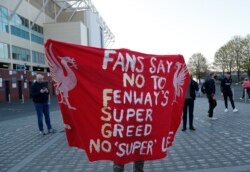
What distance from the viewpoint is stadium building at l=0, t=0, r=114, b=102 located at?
144ft

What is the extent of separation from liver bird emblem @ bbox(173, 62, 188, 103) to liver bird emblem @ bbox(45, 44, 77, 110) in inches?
53.6

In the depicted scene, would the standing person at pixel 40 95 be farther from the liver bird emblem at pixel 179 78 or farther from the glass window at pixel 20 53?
the glass window at pixel 20 53

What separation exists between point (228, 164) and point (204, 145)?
193 centimetres

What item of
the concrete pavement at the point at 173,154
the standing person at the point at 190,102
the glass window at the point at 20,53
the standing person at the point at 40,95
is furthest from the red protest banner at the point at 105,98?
the glass window at the point at 20,53

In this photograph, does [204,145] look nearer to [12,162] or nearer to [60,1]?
[12,162]

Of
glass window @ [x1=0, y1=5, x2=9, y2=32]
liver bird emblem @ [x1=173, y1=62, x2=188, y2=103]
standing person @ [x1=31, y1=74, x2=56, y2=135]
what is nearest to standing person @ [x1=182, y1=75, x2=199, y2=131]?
standing person @ [x1=31, y1=74, x2=56, y2=135]

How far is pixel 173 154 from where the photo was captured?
7836 mm

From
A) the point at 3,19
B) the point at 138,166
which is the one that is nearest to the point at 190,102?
the point at 138,166

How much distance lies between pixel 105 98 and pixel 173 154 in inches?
146

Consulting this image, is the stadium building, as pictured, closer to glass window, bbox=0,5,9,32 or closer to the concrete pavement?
glass window, bbox=0,5,9,32

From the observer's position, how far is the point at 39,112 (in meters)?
11.6

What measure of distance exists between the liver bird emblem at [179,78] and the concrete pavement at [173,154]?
1847 mm

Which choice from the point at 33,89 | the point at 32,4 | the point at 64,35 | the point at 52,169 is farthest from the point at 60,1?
the point at 52,169

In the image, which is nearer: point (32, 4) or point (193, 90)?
point (193, 90)
